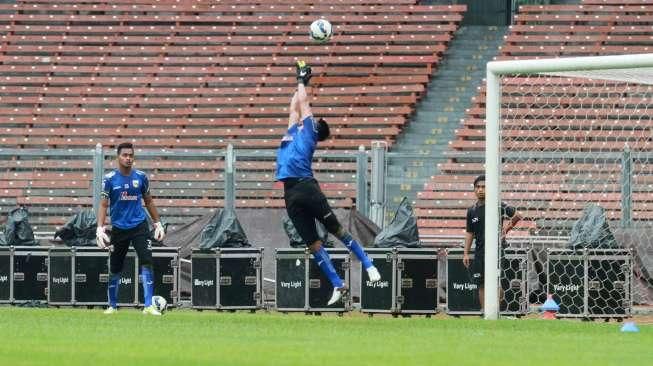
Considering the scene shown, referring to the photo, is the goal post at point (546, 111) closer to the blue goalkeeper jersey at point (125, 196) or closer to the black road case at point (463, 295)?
the black road case at point (463, 295)

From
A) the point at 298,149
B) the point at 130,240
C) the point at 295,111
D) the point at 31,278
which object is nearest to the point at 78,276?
the point at 31,278

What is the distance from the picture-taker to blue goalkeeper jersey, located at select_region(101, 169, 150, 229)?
1847 cm

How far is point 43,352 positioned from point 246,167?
1397 cm

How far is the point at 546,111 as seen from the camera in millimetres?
24109

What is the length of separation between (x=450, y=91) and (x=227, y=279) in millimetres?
10453

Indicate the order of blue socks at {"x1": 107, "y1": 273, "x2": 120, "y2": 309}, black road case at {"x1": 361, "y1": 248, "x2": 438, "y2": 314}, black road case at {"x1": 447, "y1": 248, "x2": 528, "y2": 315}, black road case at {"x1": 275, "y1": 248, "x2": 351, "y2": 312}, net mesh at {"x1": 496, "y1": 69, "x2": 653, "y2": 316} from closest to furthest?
blue socks at {"x1": 107, "y1": 273, "x2": 120, "y2": 309} → net mesh at {"x1": 496, "y1": 69, "x2": 653, "y2": 316} → black road case at {"x1": 447, "y1": 248, "x2": 528, "y2": 315} → black road case at {"x1": 361, "y1": 248, "x2": 438, "y2": 314} → black road case at {"x1": 275, "y1": 248, "x2": 351, "y2": 312}

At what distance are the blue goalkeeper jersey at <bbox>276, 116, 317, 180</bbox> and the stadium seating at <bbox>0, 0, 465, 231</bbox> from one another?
10.4 m

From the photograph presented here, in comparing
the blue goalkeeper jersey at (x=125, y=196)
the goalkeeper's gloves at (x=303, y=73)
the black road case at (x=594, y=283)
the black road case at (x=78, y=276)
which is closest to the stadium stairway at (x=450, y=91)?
the black road case at (x=78, y=276)

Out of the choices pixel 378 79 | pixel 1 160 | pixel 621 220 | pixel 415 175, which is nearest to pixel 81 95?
pixel 1 160

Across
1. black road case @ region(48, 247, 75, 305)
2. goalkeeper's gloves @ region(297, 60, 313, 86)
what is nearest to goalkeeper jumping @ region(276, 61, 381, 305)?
goalkeeper's gloves @ region(297, 60, 313, 86)

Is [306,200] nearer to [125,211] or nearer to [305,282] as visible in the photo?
[125,211]

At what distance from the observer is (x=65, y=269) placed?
21578 mm

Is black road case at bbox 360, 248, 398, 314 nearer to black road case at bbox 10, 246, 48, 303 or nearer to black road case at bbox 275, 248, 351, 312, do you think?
black road case at bbox 275, 248, 351, 312

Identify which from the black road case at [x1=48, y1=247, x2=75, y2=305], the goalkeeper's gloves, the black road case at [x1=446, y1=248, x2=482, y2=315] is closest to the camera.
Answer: the goalkeeper's gloves
